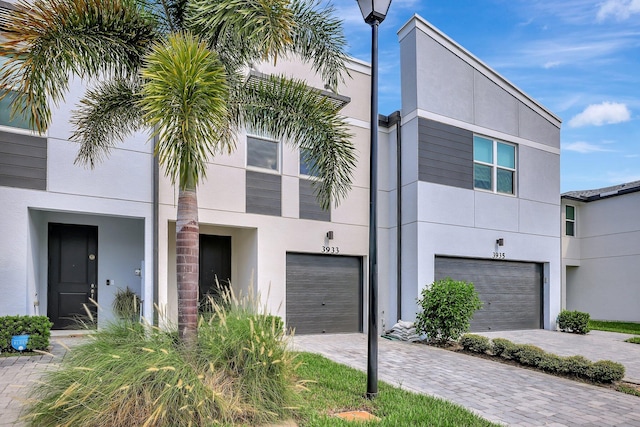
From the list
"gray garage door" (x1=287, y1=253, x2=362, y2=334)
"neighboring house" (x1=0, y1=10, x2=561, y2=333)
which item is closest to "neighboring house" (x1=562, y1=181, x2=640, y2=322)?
"neighboring house" (x1=0, y1=10, x2=561, y2=333)

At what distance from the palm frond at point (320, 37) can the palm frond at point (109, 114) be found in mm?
2611

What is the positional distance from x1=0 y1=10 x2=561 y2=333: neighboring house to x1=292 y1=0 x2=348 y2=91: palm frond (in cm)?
264

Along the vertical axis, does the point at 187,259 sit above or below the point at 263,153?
below

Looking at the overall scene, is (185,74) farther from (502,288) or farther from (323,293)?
(502,288)

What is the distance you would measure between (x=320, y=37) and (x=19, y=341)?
23.7ft

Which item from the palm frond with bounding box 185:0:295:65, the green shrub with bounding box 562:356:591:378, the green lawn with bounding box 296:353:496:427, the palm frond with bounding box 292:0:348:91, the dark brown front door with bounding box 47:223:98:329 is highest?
the palm frond with bounding box 292:0:348:91

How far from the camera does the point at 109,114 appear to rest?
22.2 feet

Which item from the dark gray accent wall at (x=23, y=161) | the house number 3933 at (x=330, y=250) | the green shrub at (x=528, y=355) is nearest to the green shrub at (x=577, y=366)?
the green shrub at (x=528, y=355)

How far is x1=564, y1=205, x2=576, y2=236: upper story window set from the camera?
18.7 m

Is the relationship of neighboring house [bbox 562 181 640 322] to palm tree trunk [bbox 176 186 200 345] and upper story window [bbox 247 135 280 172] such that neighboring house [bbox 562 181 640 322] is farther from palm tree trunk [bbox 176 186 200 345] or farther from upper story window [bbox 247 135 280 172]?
palm tree trunk [bbox 176 186 200 345]

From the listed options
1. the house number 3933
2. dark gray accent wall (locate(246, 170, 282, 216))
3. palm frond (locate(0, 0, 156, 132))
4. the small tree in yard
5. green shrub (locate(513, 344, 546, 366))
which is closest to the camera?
palm frond (locate(0, 0, 156, 132))

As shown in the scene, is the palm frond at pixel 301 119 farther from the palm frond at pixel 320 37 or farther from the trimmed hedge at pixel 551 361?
the trimmed hedge at pixel 551 361

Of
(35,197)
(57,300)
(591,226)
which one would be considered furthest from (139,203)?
(591,226)

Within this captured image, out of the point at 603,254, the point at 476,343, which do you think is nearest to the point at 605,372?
the point at 476,343
